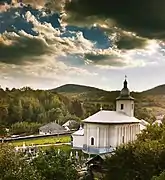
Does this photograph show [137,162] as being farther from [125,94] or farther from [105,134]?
[125,94]

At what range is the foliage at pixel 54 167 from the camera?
652cm

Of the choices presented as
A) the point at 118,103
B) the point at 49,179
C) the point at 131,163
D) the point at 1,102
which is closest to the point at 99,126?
the point at 118,103

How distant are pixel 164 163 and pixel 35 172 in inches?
102

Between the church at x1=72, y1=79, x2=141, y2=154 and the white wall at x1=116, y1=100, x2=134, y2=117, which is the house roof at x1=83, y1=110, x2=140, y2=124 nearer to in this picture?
the church at x1=72, y1=79, x2=141, y2=154

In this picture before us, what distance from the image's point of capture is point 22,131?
64.2ft

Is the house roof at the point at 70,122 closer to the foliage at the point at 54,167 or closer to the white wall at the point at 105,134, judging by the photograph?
the white wall at the point at 105,134

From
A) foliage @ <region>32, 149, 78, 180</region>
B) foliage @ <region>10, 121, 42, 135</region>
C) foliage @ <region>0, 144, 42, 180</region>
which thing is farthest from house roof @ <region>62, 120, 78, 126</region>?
foliage @ <region>0, 144, 42, 180</region>

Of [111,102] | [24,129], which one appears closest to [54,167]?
[24,129]

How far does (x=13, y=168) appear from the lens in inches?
241

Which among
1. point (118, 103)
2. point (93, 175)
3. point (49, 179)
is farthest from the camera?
point (118, 103)

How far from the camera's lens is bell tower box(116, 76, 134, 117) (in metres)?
16.3

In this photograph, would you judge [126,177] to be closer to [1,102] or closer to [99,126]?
[99,126]

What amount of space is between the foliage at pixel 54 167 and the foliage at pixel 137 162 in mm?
1015

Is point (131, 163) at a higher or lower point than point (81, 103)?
lower
